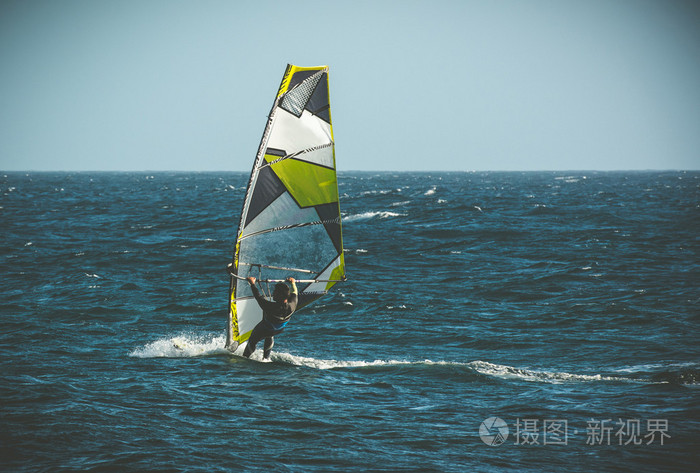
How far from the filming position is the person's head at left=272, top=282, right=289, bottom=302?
485 inches

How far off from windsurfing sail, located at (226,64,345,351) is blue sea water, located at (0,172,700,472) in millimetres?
1679

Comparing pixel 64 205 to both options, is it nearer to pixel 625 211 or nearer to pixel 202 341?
pixel 625 211

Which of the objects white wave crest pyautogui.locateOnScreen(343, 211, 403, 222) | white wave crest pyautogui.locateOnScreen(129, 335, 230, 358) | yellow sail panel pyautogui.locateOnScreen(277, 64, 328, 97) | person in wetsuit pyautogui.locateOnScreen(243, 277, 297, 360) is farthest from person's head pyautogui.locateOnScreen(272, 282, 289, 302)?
white wave crest pyautogui.locateOnScreen(343, 211, 403, 222)

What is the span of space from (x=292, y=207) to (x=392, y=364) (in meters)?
3.69

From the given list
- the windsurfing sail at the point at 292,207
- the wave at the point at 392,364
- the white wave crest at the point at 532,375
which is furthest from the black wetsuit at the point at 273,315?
the white wave crest at the point at 532,375

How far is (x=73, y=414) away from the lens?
10312 mm

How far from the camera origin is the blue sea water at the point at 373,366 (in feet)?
30.3

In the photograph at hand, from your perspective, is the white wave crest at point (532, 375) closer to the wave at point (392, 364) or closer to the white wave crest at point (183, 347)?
the wave at point (392, 364)

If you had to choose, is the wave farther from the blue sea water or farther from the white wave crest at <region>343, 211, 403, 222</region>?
the white wave crest at <region>343, 211, 403, 222</region>

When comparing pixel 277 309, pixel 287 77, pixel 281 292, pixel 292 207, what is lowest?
pixel 277 309

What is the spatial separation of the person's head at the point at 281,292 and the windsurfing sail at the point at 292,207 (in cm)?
69

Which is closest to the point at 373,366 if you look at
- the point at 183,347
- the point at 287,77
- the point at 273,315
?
the point at 273,315

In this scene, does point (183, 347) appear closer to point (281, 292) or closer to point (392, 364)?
point (281, 292)

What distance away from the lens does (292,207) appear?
13305 millimetres
